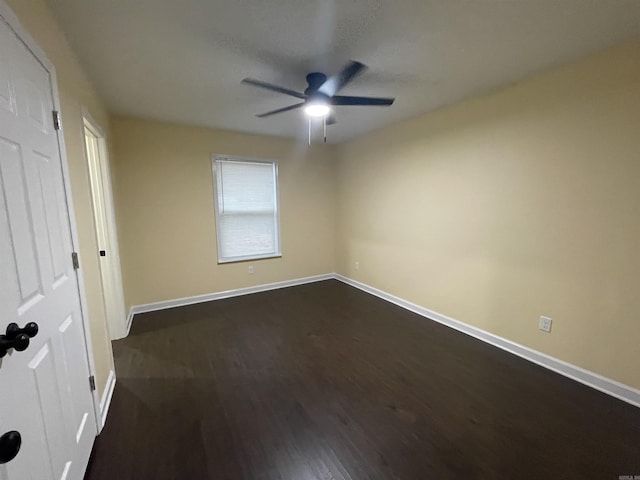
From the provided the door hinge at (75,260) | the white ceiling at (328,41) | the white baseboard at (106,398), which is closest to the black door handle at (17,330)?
the door hinge at (75,260)

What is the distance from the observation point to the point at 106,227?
8.97 ft

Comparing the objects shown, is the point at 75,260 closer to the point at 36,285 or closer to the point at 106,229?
the point at 36,285

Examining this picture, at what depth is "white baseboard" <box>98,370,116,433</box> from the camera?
5.72ft

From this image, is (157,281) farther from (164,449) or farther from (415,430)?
(415,430)

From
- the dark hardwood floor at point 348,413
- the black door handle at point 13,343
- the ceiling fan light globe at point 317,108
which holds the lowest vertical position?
the dark hardwood floor at point 348,413

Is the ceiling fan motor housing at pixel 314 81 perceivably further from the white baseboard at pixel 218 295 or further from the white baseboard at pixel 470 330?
the white baseboard at pixel 218 295

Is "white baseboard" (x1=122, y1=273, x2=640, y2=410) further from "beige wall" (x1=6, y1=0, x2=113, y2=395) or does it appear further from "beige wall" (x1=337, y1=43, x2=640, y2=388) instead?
"beige wall" (x1=6, y1=0, x2=113, y2=395)

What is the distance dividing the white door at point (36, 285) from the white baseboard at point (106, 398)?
30 cm

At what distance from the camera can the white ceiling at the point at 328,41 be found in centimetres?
148

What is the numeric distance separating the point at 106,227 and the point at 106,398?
5.30 ft

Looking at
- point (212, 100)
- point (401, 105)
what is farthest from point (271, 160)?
point (401, 105)

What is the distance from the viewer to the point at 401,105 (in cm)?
293

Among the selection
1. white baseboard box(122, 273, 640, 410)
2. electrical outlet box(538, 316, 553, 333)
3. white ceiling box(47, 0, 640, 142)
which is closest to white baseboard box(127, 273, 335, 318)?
white baseboard box(122, 273, 640, 410)

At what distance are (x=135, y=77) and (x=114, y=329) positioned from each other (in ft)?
8.00
